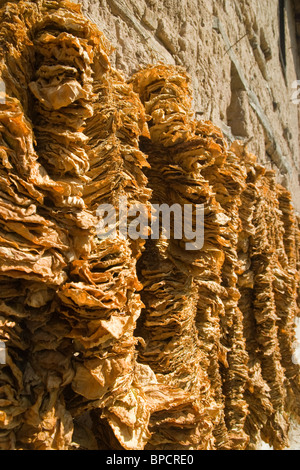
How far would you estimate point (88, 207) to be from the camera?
63cm

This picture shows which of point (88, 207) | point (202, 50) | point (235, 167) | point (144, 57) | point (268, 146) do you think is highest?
point (268, 146)

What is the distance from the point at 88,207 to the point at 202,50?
1604 millimetres

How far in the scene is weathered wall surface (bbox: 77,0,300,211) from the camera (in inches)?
46.8

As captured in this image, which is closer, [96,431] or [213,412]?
[96,431]

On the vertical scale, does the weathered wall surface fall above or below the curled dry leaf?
above

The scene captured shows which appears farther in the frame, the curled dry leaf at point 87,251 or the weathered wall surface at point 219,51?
the weathered wall surface at point 219,51

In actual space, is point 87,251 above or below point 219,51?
→ below

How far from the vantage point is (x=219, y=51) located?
2148mm

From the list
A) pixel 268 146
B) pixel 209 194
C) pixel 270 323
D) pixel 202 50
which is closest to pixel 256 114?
pixel 268 146

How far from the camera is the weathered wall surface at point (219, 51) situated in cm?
119

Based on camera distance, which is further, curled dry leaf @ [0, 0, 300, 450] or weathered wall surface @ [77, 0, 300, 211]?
weathered wall surface @ [77, 0, 300, 211]

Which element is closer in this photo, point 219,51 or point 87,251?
point 87,251

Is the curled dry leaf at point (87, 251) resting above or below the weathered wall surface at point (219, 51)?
below

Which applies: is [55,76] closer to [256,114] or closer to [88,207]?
[88,207]
